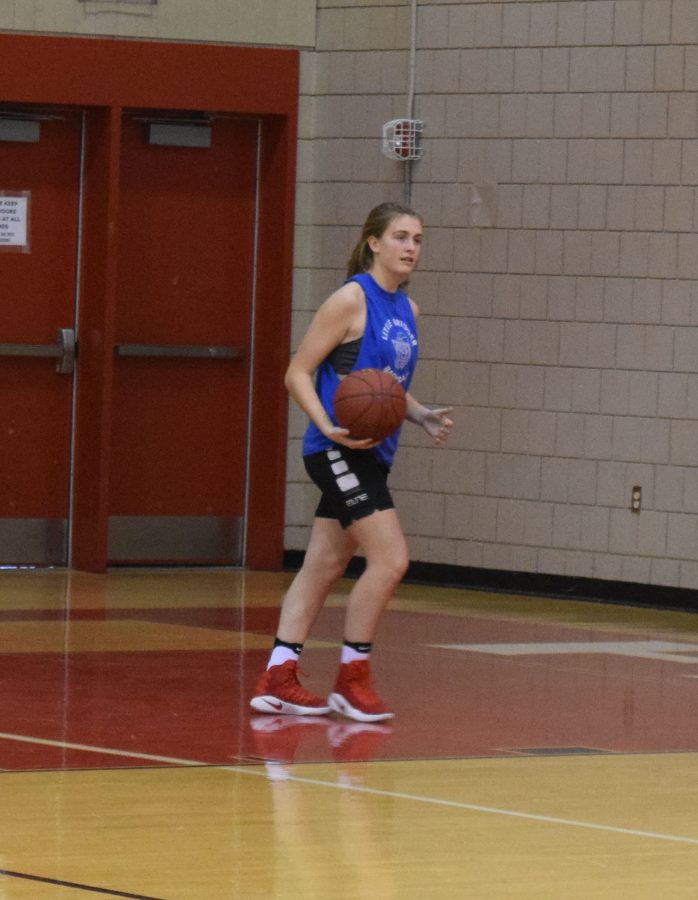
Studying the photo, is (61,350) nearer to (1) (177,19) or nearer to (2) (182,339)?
(2) (182,339)

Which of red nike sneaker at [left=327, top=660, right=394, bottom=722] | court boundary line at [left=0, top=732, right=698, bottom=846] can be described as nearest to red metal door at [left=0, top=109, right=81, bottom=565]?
red nike sneaker at [left=327, top=660, right=394, bottom=722]

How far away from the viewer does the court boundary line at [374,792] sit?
5328 millimetres

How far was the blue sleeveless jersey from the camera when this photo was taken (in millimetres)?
7086

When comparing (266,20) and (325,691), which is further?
(266,20)

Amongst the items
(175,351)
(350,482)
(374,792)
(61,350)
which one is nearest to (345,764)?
(374,792)

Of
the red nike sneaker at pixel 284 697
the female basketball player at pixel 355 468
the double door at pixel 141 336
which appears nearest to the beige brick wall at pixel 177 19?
the double door at pixel 141 336

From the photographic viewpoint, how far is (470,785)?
5.94 m

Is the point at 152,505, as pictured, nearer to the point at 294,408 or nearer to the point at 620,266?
the point at 294,408

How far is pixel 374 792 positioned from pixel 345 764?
468 mm

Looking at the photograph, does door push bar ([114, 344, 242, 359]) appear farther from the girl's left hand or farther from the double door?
the girl's left hand

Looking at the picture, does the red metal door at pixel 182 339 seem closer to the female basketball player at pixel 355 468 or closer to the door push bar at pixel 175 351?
the door push bar at pixel 175 351

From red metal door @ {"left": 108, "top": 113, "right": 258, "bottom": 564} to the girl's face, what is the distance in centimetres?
528

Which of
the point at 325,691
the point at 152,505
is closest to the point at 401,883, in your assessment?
the point at 325,691

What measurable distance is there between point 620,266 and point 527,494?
4.41 ft
